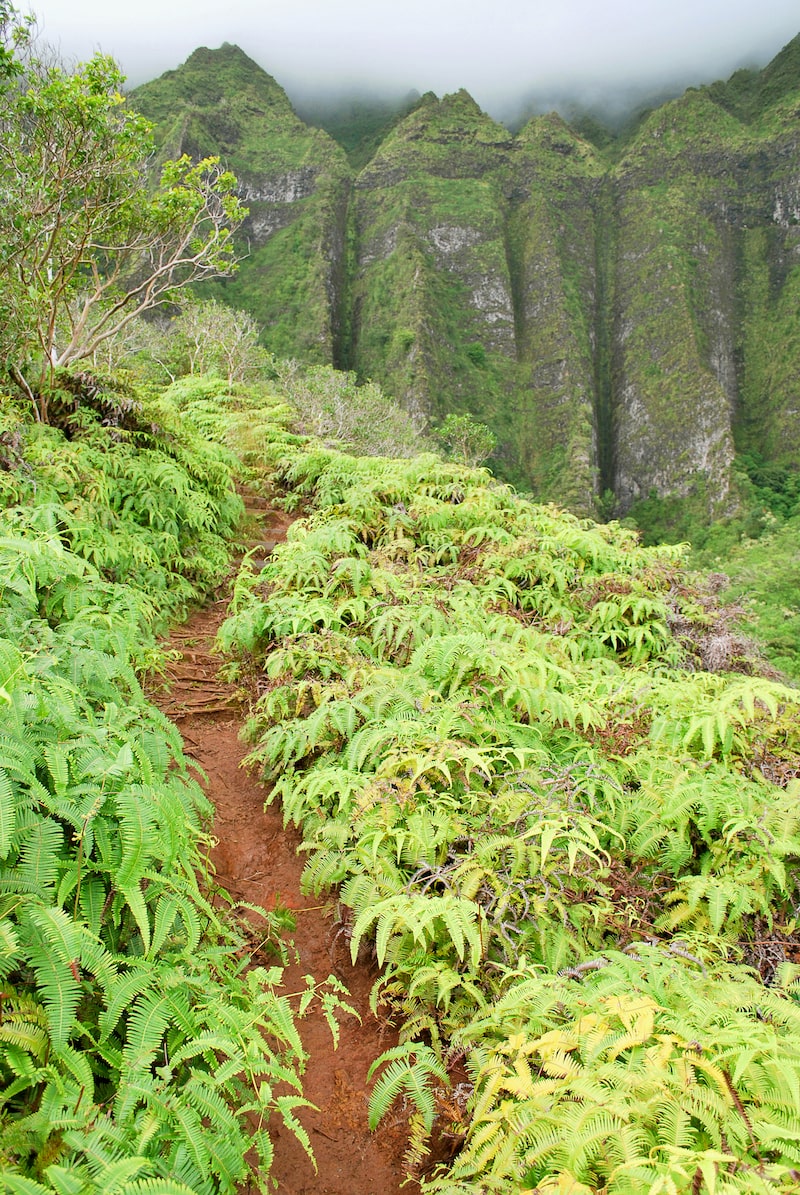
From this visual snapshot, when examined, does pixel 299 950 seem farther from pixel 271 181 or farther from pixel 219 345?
pixel 271 181

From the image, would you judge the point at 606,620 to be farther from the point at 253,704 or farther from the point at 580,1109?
the point at 580,1109

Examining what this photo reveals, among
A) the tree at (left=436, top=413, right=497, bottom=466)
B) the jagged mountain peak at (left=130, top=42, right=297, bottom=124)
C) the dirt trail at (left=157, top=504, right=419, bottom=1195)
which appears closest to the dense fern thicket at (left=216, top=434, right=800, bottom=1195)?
the dirt trail at (left=157, top=504, right=419, bottom=1195)

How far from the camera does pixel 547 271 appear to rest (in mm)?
118875

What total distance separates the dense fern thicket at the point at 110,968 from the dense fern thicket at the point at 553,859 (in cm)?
62

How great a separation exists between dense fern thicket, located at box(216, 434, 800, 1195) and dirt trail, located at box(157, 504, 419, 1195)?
16cm

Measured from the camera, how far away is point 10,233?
6852 mm

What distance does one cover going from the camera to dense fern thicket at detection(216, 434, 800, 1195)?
2035 millimetres

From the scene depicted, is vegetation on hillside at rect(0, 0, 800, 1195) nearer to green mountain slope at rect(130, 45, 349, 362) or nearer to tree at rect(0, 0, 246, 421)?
tree at rect(0, 0, 246, 421)

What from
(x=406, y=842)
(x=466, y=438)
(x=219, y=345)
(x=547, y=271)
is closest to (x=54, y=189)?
(x=406, y=842)

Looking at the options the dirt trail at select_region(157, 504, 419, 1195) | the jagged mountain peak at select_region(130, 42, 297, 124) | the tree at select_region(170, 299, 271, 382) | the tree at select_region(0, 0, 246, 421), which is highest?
the jagged mountain peak at select_region(130, 42, 297, 124)

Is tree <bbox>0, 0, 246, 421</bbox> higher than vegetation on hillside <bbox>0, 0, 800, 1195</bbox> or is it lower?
higher

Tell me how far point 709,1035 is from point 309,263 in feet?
407

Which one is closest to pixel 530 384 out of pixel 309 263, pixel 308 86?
pixel 309 263

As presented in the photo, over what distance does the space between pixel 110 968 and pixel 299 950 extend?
1.37 metres
